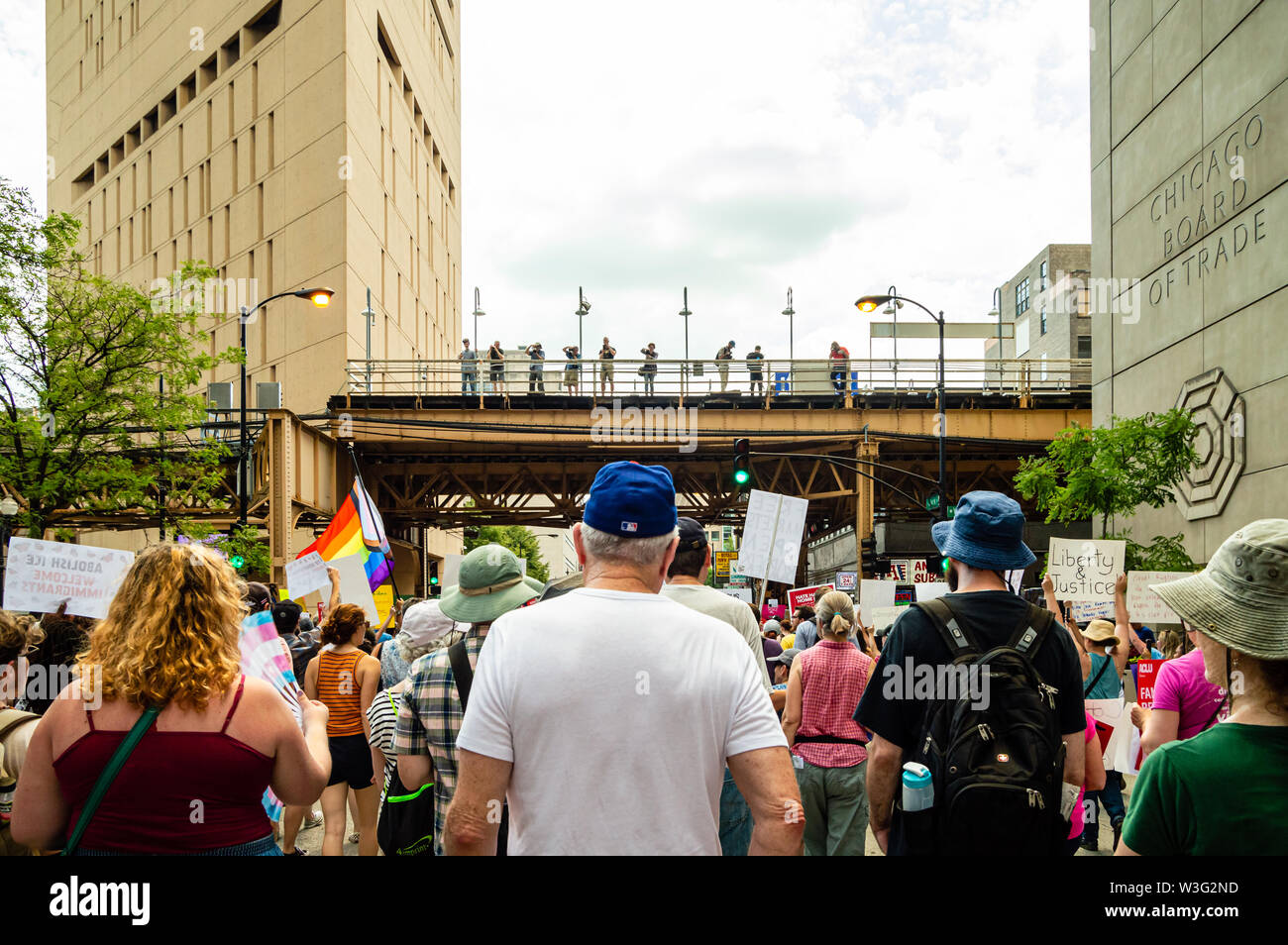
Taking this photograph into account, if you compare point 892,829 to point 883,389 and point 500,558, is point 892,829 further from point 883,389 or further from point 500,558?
point 883,389

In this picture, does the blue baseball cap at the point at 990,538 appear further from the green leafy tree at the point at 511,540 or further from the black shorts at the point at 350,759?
the green leafy tree at the point at 511,540

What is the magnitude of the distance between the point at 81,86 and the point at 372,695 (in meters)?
64.2

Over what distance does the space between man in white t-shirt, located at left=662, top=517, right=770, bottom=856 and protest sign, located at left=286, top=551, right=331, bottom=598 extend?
8169 mm

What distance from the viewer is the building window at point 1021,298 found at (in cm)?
8106

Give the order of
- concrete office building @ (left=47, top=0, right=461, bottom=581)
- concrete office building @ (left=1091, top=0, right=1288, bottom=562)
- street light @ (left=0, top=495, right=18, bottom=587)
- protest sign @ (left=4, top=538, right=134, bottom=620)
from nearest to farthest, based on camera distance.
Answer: protest sign @ (left=4, top=538, right=134, bottom=620), concrete office building @ (left=1091, top=0, right=1288, bottom=562), street light @ (left=0, top=495, right=18, bottom=587), concrete office building @ (left=47, top=0, right=461, bottom=581)

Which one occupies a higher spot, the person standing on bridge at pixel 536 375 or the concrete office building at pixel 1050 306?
the concrete office building at pixel 1050 306

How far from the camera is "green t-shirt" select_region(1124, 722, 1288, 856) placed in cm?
217

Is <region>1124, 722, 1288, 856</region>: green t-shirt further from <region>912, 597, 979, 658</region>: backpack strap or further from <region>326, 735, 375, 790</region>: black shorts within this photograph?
<region>326, 735, 375, 790</region>: black shorts

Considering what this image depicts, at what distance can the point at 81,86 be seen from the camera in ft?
189

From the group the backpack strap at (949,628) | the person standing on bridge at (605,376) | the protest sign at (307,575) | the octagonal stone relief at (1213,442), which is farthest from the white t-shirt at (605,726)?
the person standing on bridge at (605,376)

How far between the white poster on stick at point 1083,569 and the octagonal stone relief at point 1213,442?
23.4 feet

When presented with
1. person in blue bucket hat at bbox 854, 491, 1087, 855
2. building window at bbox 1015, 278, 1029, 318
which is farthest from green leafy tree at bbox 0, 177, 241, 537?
building window at bbox 1015, 278, 1029, 318
